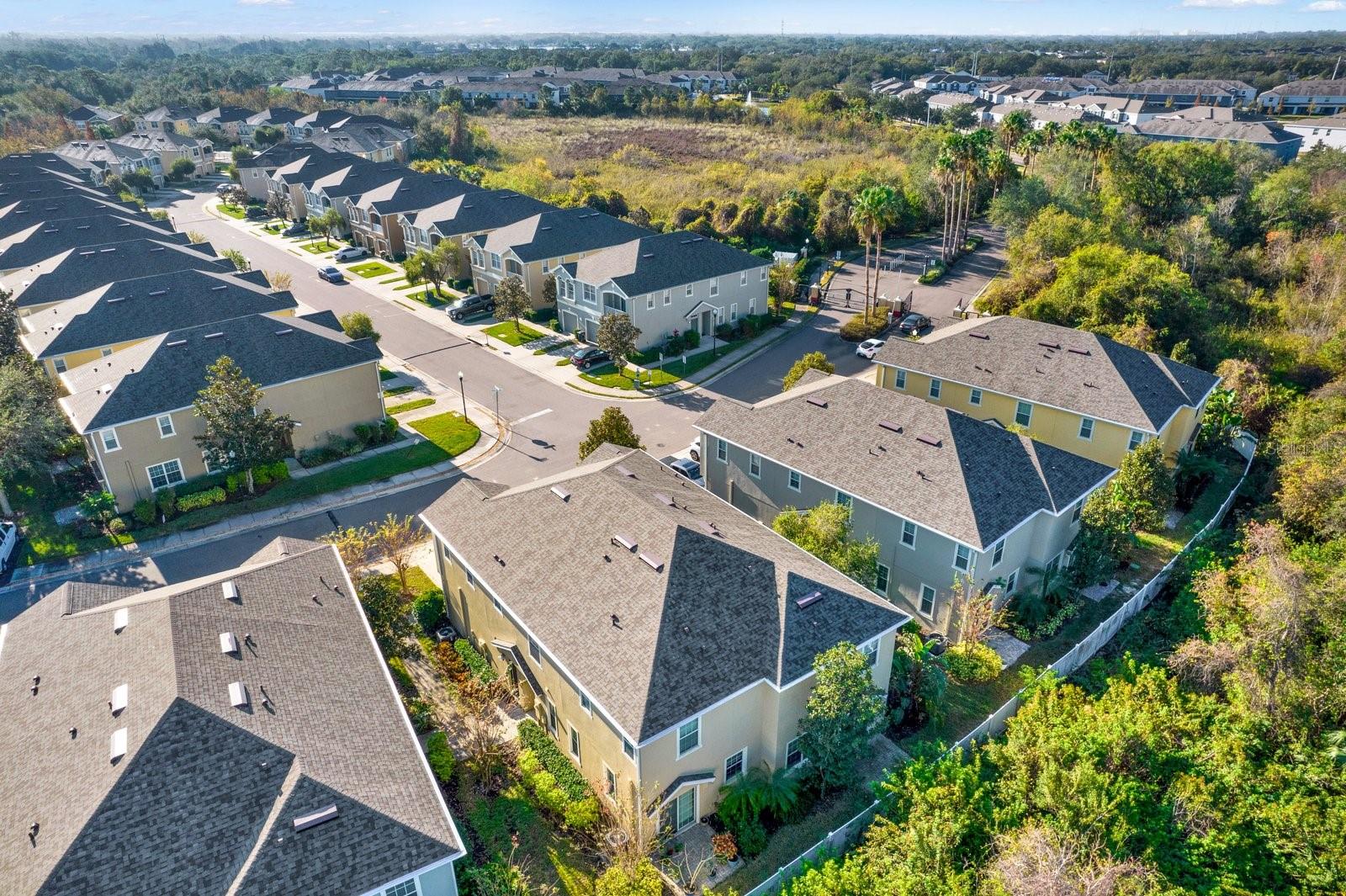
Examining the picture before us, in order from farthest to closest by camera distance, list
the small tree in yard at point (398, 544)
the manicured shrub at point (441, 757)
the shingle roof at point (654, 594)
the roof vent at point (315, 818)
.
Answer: the small tree in yard at point (398, 544), the manicured shrub at point (441, 757), the shingle roof at point (654, 594), the roof vent at point (315, 818)

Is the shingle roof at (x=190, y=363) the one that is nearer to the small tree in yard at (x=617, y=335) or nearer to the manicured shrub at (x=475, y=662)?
the small tree in yard at (x=617, y=335)

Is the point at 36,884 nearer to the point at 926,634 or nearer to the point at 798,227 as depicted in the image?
the point at 926,634

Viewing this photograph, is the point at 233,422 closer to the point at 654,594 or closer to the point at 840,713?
the point at 654,594

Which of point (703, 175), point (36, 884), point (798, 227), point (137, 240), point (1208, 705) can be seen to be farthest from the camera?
point (703, 175)

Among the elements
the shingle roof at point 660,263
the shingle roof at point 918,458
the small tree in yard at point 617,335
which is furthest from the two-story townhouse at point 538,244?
the shingle roof at point 918,458

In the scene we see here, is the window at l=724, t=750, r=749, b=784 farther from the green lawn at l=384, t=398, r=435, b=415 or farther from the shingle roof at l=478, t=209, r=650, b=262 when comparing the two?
the shingle roof at l=478, t=209, r=650, b=262

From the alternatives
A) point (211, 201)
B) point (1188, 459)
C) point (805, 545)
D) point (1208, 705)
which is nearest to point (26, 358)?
point (805, 545)

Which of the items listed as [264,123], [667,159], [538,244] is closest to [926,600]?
[538,244]

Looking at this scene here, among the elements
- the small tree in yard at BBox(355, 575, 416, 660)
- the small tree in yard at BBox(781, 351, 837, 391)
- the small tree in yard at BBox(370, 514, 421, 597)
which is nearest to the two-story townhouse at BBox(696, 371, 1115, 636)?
the small tree in yard at BBox(781, 351, 837, 391)
